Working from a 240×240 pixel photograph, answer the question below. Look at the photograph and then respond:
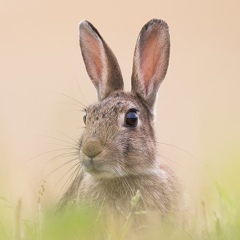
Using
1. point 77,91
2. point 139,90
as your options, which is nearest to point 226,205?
point 139,90

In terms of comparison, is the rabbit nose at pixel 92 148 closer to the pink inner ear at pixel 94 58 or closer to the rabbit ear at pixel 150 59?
the rabbit ear at pixel 150 59

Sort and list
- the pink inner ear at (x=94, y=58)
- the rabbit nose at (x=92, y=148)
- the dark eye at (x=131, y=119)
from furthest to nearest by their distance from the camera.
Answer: the pink inner ear at (x=94, y=58) < the dark eye at (x=131, y=119) < the rabbit nose at (x=92, y=148)

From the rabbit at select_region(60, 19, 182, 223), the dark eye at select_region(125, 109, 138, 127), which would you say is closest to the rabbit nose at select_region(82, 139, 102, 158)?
the rabbit at select_region(60, 19, 182, 223)

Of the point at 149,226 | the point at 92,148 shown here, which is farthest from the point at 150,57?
the point at 149,226

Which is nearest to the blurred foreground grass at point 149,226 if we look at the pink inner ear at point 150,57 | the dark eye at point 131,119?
the dark eye at point 131,119

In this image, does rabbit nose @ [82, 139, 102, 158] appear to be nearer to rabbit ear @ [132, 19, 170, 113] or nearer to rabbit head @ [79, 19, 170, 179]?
rabbit head @ [79, 19, 170, 179]

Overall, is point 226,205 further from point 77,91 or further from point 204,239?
point 77,91

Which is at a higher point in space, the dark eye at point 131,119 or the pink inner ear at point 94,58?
the pink inner ear at point 94,58

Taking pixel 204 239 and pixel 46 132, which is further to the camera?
pixel 46 132
